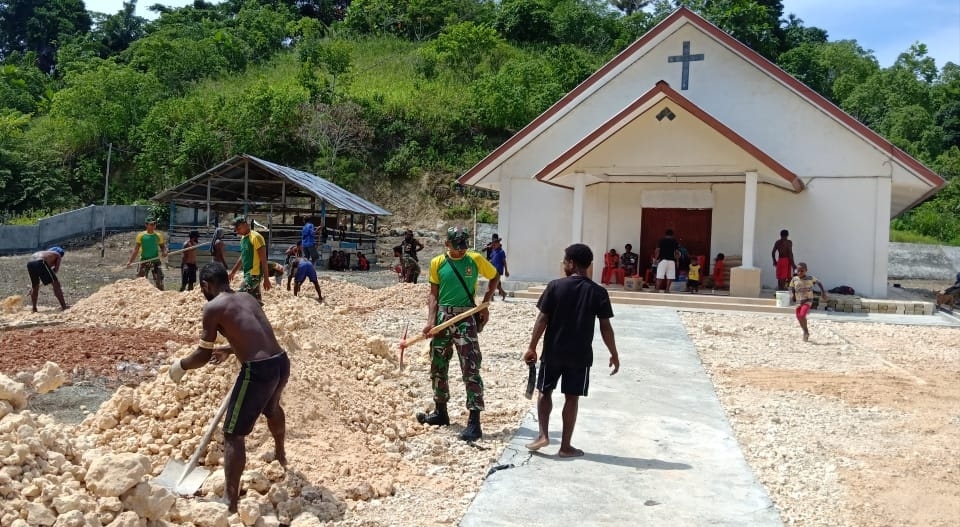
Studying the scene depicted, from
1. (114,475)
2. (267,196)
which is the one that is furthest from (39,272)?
(267,196)

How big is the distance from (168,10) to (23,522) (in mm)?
65840

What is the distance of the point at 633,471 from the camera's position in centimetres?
523

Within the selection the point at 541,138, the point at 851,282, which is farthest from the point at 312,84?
the point at 851,282

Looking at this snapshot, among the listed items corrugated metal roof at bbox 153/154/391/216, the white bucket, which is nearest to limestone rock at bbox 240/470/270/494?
the white bucket

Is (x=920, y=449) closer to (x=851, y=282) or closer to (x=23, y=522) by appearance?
(x=23, y=522)

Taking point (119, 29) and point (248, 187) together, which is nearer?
point (248, 187)

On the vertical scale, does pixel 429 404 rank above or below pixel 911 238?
below

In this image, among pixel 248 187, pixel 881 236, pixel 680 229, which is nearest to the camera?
pixel 881 236

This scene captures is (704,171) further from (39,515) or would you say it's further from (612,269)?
(39,515)

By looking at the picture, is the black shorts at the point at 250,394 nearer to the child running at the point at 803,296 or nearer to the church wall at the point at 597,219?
the child running at the point at 803,296

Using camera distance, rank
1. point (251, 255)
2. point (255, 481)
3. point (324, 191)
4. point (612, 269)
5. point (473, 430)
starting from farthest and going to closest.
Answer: point (324, 191) → point (612, 269) → point (251, 255) → point (473, 430) → point (255, 481)

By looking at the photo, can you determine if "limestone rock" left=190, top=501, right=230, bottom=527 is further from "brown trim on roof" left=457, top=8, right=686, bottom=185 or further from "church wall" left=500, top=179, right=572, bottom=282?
"church wall" left=500, top=179, right=572, bottom=282

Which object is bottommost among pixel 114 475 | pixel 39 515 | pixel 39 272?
pixel 39 515

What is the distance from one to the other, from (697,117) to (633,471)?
469 inches
